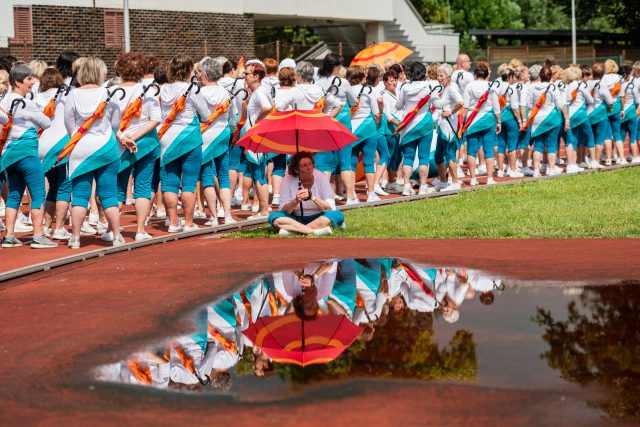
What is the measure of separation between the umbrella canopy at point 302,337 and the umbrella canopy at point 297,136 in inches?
202

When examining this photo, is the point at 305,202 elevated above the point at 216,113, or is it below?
below

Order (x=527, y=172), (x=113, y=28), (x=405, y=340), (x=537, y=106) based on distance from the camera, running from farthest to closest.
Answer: (x=113, y=28), (x=527, y=172), (x=537, y=106), (x=405, y=340)

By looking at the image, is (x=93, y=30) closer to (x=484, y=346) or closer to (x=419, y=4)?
(x=484, y=346)

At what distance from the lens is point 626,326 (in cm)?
832

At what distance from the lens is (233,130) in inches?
634

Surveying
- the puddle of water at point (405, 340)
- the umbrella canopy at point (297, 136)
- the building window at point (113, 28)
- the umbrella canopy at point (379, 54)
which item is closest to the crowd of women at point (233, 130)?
the umbrella canopy at point (297, 136)

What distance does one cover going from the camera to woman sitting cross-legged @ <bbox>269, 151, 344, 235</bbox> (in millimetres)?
13719

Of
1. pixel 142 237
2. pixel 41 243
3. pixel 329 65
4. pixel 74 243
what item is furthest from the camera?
pixel 329 65

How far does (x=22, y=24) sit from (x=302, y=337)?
3053cm

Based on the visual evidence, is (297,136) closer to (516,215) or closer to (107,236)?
(107,236)

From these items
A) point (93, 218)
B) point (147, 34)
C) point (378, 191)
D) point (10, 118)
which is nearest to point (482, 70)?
point (378, 191)

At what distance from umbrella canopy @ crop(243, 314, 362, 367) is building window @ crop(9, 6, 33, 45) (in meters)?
29.5

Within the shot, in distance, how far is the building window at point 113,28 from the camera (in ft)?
127

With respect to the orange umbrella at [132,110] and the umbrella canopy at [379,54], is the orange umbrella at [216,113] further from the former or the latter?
the umbrella canopy at [379,54]
